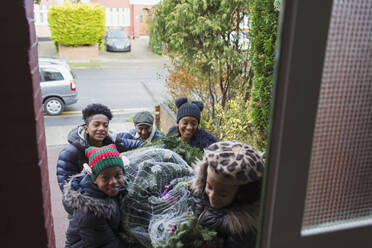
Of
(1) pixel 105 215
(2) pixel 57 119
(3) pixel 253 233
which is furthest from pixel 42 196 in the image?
(2) pixel 57 119

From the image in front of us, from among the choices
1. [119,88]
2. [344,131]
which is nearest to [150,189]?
[344,131]

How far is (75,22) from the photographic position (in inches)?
783

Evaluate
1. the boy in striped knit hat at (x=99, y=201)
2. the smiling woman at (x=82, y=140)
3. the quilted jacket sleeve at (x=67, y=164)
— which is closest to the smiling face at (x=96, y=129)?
the smiling woman at (x=82, y=140)

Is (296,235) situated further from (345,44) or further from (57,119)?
(57,119)

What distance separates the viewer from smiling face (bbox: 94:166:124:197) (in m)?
2.10

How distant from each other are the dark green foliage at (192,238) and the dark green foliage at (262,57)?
3807mm

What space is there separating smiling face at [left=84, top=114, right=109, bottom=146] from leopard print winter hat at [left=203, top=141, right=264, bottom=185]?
2.00 m

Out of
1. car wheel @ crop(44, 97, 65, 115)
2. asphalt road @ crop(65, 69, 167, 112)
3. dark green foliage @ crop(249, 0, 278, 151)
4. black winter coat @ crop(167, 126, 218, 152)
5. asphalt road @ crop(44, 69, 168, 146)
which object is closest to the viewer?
black winter coat @ crop(167, 126, 218, 152)

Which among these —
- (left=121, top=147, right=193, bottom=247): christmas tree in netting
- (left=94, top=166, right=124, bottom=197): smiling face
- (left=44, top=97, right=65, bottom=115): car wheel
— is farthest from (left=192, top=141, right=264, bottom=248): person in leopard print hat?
(left=44, top=97, right=65, bottom=115): car wheel

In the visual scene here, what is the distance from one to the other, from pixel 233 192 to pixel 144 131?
8.76 feet

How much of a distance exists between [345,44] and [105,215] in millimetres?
1590

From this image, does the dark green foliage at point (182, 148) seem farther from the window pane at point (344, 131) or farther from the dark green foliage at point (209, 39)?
the dark green foliage at point (209, 39)

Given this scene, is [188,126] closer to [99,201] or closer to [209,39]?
[99,201]

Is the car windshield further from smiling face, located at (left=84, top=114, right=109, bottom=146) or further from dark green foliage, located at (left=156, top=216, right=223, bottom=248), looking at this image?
dark green foliage, located at (left=156, top=216, right=223, bottom=248)
